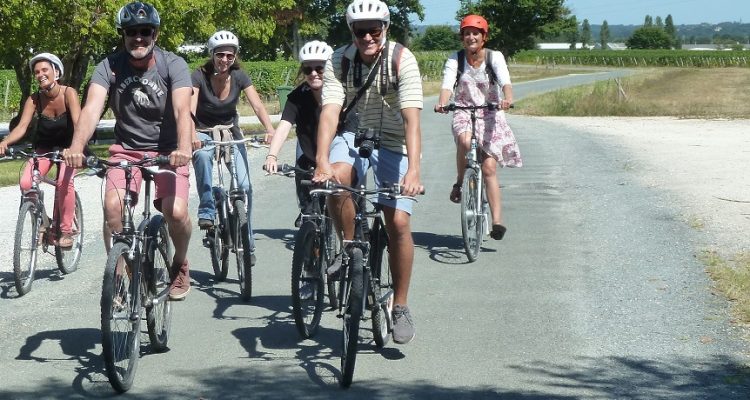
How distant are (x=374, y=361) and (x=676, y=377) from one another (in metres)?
1.58

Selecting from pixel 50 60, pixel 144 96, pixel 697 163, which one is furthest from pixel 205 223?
pixel 697 163

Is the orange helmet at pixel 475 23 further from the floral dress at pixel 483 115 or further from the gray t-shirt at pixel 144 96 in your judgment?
the gray t-shirt at pixel 144 96

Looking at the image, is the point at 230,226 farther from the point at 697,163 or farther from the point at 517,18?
the point at 517,18

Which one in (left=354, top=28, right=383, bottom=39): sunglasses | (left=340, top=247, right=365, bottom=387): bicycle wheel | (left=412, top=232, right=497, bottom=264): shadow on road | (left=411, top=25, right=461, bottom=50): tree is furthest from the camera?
(left=411, top=25, right=461, bottom=50): tree

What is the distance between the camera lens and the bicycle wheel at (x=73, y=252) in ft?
30.6

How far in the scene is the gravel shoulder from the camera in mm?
12117

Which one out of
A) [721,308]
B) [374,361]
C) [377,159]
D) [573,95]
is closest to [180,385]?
[374,361]

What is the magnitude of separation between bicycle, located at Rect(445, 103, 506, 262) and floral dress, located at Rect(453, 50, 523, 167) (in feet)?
0.27

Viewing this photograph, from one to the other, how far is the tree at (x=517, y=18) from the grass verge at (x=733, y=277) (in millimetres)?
94715

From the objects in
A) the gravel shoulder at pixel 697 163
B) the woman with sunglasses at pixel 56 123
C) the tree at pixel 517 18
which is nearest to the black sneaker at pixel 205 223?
the woman with sunglasses at pixel 56 123

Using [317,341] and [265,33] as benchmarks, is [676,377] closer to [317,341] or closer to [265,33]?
[317,341]

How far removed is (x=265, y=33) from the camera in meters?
31.0

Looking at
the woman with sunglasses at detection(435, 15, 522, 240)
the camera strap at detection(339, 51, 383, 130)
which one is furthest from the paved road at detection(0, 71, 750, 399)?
the camera strap at detection(339, 51, 383, 130)

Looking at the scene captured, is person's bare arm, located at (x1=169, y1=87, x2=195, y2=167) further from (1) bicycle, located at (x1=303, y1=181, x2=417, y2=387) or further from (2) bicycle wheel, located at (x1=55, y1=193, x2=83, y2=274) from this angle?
(2) bicycle wheel, located at (x1=55, y1=193, x2=83, y2=274)
